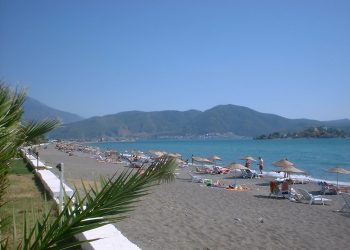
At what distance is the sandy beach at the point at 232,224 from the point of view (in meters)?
7.23

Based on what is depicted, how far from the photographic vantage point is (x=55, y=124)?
3410 millimetres

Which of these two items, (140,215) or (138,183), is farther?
(140,215)

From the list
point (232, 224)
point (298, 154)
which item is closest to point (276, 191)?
point (232, 224)

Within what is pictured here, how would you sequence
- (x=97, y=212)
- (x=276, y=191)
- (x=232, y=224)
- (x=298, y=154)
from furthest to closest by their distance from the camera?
(x=298, y=154) < (x=276, y=191) < (x=232, y=224) < (x=97, y=212)

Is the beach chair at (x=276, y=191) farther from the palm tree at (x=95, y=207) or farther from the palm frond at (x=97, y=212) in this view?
the palm frond at (x=97, y=212)

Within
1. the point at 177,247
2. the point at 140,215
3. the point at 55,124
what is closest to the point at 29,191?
the point at 140,215

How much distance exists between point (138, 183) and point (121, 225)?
20.7 feet

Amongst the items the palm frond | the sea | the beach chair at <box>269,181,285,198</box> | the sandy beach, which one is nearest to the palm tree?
the palm frond

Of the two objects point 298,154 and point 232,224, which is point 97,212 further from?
point 298,154

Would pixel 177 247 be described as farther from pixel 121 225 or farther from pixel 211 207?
pixel 211 207

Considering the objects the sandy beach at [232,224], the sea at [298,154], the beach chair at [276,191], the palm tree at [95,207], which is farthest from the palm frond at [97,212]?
the sea at [298,154]

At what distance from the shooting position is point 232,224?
909cm

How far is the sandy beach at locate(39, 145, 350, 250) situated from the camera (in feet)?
23.7

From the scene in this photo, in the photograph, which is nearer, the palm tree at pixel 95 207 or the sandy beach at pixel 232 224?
the palm tree at pixel 95 207
